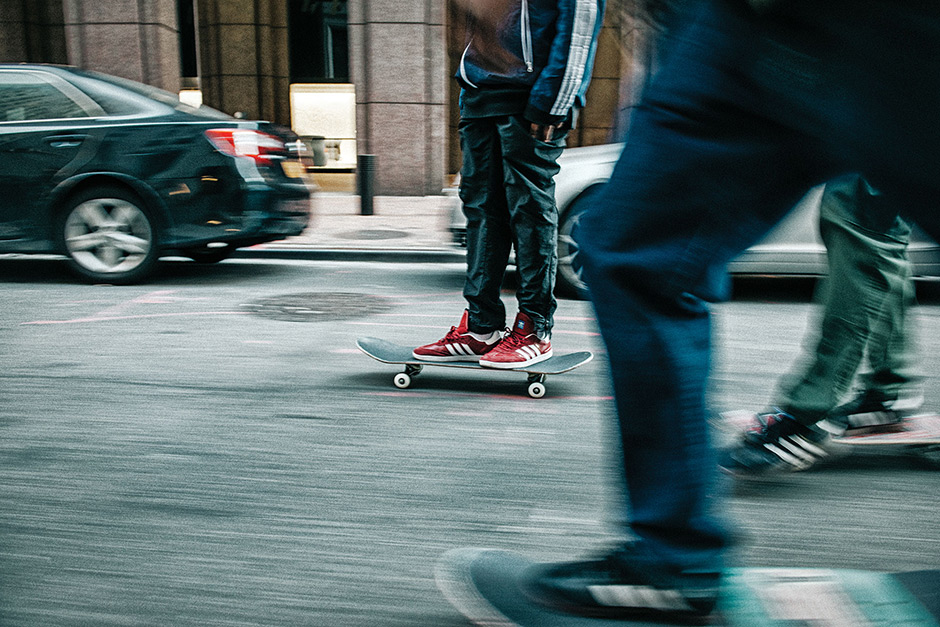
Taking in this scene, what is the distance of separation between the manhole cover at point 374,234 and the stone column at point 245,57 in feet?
41.8

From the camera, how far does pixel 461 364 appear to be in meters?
3.84

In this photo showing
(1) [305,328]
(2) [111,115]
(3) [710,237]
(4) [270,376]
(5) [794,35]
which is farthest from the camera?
(2) [111,115]

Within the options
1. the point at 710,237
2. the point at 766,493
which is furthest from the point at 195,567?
the point at 766,493

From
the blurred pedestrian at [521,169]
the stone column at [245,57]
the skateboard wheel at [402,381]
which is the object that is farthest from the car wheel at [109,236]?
the stone column at [245,57]

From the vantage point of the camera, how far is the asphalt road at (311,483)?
2057 millimetres

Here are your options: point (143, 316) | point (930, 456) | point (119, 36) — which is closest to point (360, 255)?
point (143, 316)

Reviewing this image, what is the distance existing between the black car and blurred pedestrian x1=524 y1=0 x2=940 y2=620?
18.2 feet

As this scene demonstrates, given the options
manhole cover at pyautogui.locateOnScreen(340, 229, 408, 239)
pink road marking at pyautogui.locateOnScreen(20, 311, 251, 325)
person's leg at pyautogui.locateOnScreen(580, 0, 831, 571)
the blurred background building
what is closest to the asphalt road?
pink road marking at pyautogui.locateOnScreen(20, 311, 251, 325)

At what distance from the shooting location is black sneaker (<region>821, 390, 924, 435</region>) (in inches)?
113

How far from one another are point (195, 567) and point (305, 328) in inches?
122

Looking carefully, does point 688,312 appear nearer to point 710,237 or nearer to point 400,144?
point 710,237

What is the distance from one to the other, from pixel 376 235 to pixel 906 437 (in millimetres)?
7172

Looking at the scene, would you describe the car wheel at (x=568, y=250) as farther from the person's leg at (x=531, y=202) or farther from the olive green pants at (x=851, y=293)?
the olive green pants at (x=851, y=293)

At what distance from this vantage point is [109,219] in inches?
263
